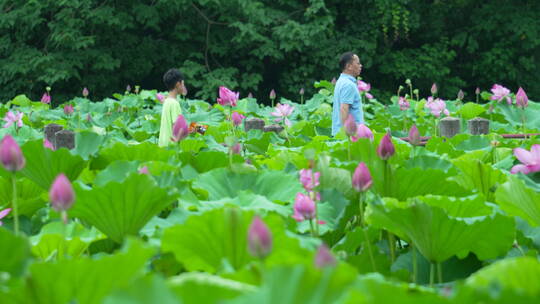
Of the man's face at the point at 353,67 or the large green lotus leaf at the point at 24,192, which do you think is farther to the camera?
the man's face at the point at 353,67

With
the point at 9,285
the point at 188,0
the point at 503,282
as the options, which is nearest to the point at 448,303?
the point at 503,282

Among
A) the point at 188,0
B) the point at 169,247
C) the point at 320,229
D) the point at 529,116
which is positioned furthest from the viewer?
the point at 188,0

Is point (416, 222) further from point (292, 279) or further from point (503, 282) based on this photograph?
point (292, 279)

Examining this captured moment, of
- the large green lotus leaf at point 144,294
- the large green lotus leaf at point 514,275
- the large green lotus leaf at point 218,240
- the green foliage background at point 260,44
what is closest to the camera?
the large green lotus leaf at point 144,294

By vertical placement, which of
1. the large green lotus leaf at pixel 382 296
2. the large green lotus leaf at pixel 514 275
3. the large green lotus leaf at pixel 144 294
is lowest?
the large green lotus leaf at pixel 514 275

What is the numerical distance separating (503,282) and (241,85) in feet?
38.4

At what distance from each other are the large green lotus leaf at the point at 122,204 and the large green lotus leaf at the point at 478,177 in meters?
0.58

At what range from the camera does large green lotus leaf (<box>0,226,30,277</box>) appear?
0.65m

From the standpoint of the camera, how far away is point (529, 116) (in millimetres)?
3857

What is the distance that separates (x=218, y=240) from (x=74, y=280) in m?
0.24

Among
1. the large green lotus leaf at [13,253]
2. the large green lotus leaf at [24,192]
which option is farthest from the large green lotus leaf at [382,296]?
the large green lotus leaf at [24,192]

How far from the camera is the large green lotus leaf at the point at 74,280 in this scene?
0.61 m

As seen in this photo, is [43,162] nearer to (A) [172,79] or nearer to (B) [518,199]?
(B) [518,199]

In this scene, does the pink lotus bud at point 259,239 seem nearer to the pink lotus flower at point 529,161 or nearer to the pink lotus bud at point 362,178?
the pink lotus bud at point 362,178
